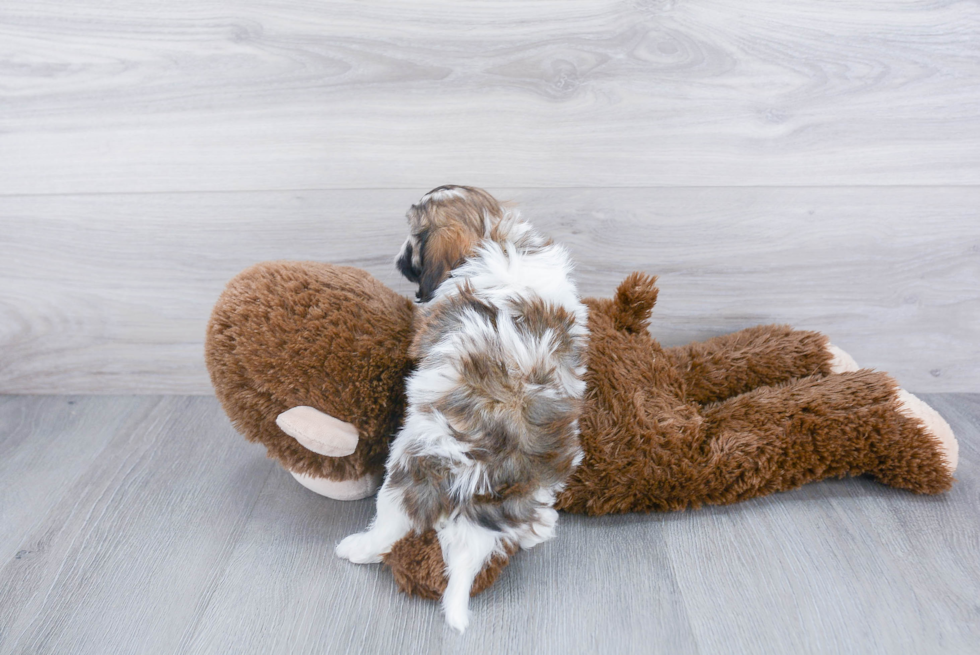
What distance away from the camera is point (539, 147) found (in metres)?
1.29

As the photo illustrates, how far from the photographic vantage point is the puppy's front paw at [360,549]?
1023mm

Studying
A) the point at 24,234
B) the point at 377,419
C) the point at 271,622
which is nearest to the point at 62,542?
the point at 271,622

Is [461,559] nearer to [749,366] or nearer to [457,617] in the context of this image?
[457,617]

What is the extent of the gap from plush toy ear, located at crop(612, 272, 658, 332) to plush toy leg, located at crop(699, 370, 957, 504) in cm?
23

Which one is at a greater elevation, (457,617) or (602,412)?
(602,412)

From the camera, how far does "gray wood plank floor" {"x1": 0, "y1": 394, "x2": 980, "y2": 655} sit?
0.92 metres

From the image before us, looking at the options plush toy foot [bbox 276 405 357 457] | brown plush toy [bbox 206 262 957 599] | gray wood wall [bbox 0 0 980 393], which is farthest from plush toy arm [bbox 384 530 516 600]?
gray wood wall [bbox 0 0 980 393]

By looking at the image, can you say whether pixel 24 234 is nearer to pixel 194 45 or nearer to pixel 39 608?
pixel 194 45

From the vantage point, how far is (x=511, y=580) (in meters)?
1.01

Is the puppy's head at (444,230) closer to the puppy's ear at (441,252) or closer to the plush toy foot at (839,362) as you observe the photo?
the puppy's ear at (441,252)

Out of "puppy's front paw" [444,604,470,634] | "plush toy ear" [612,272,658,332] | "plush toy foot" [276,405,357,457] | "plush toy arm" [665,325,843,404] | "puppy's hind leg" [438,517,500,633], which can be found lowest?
"puppy's front paw" [444,604,470,634]

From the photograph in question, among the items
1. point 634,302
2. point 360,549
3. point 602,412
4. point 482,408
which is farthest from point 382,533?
point 634,302

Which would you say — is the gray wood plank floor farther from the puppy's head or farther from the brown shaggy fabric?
the puppy's head

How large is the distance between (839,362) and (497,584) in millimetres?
824
